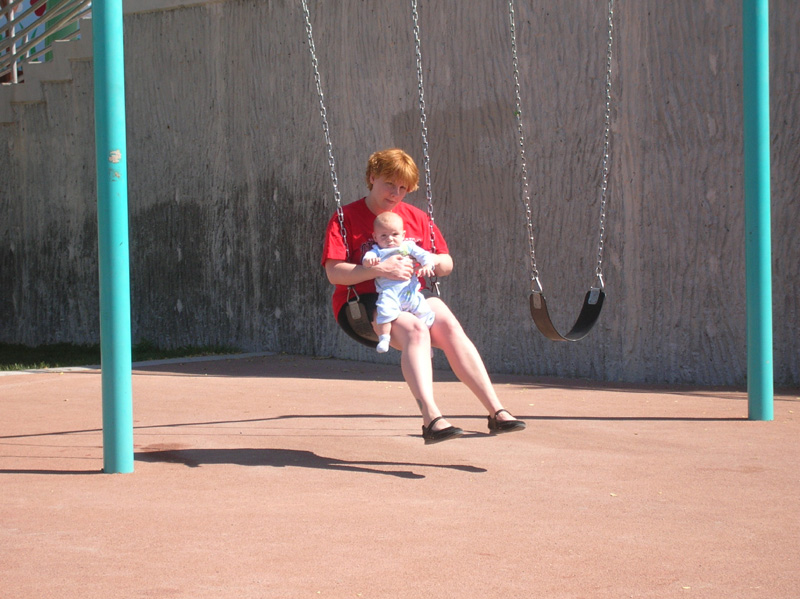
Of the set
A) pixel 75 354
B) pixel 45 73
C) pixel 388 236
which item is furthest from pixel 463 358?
pixel 45 73

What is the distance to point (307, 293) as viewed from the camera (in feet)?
31.6

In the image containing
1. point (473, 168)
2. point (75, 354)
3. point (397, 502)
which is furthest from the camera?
point (75, 354)

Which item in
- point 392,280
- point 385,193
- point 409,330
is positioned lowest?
point 409,330

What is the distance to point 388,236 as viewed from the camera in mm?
4715

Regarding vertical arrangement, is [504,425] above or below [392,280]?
below

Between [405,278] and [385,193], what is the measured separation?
1.44 feet

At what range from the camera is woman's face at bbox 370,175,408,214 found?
4777mm

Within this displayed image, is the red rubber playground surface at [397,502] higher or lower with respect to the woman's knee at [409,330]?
lower

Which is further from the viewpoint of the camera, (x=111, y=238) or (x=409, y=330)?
(x=409, y=330)

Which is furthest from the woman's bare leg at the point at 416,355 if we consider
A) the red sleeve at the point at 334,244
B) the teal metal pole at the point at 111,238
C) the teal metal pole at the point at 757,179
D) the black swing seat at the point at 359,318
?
the teal metal pole at the point at 757,179

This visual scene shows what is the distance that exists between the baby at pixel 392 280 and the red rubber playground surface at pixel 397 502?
706mm

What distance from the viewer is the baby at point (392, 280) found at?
4.69m

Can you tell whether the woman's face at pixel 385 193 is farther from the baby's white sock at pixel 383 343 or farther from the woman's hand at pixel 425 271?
the baby's white sock at pixel 383 343

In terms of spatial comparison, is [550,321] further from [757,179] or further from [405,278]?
[757,179]
